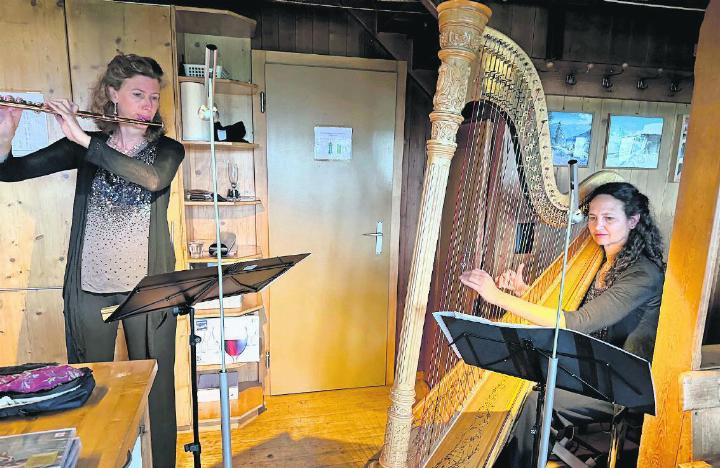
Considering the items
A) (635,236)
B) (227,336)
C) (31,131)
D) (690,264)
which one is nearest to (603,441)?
(635,236)

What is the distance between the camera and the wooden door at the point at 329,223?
2.67 m

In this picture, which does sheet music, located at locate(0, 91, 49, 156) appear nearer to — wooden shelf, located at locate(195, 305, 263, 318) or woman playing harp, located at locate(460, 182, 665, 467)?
wooden shelf, located at locate(195, 305, 263, 318)

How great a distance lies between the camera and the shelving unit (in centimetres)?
232

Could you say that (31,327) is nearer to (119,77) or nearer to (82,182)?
(82,182)

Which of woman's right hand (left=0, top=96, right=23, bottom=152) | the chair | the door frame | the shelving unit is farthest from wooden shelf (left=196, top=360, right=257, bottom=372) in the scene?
the chair

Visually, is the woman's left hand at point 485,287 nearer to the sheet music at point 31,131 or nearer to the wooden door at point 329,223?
the wooden door at point 329,223

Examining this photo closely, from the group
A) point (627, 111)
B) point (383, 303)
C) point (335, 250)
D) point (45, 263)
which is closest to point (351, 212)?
point (335, 250)

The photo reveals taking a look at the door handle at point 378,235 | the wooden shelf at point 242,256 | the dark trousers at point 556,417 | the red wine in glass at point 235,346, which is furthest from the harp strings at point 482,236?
the wooden shelf at point 242,256

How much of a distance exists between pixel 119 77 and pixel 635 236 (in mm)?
2191

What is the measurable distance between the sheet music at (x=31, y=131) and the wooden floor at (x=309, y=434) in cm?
162

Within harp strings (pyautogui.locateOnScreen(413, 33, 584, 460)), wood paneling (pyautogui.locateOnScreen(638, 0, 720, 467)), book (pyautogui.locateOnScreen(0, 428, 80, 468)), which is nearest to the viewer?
book (pyautogui.locateOnScreen(0, 428, 80, 468))

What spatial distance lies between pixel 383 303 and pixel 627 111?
1908 millimetres

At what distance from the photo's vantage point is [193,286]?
1.35m

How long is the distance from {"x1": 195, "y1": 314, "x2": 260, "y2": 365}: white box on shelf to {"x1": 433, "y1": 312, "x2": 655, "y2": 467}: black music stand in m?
1.37
